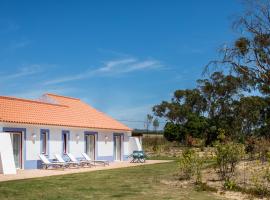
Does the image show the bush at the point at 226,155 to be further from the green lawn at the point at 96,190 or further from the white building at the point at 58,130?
the white building at the point at 58,130

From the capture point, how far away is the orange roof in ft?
83.5

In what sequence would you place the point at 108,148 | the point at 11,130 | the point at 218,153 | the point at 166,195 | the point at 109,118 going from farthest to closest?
1. the point at 109,118
2. the point at 108,148
3. the point at 11,130
4. the point at 218,153
5. the point at 166,195

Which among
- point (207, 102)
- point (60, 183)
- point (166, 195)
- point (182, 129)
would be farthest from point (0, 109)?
point (207, 102)

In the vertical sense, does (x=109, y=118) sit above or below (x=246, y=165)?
above

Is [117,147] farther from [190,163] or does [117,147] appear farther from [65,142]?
[190,163]

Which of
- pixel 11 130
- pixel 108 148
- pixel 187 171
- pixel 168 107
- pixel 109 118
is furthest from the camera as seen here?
pixel 168 107

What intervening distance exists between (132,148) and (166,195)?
25765 millimetres

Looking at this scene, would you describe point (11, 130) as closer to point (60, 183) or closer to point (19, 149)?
point (19, 149)

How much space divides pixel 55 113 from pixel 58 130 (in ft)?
7.13

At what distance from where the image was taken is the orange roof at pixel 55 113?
2546 cm

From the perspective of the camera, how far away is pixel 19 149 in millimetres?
24266

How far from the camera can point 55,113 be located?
29.6 meters

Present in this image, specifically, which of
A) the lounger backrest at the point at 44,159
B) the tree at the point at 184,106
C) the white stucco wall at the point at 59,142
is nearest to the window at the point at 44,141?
the white stucco wall at the point at 59,142

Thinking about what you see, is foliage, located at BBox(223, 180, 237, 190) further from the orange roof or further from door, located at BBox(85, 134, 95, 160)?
door, located at BBox(85, 134, 95, 160)
